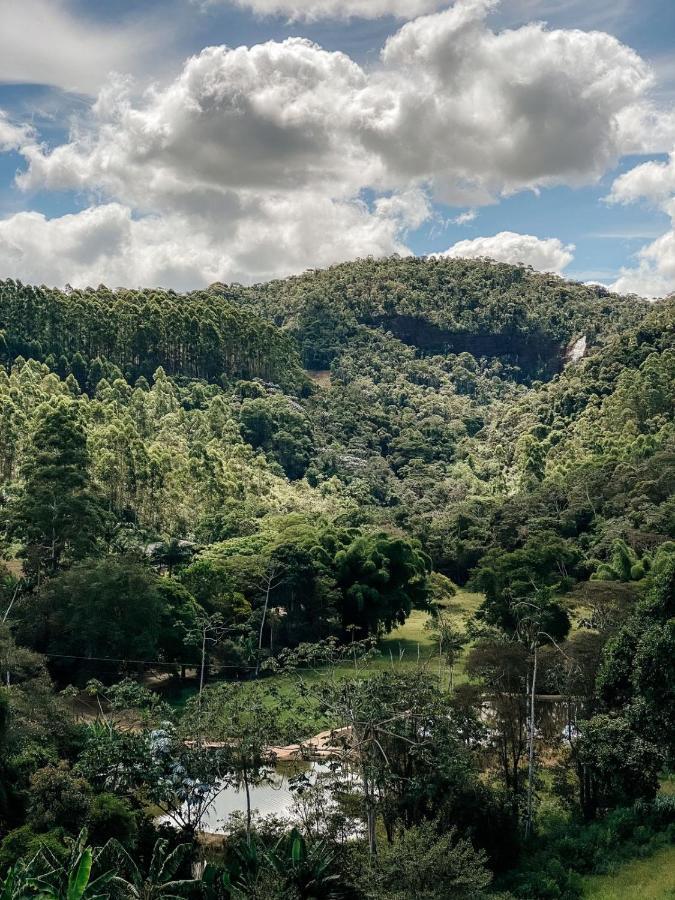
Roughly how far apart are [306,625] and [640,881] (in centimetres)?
2719

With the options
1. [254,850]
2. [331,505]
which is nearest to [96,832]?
[254,850]

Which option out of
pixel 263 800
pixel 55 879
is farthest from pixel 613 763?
pixel 55 879

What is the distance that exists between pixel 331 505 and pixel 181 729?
189ft

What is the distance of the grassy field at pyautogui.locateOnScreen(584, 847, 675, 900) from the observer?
61.5 ft

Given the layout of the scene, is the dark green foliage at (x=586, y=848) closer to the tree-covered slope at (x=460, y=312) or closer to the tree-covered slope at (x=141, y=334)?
the tree-covered slope at (x=141, y=334)

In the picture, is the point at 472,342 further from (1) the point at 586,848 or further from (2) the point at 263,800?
(1) the point at 586,848

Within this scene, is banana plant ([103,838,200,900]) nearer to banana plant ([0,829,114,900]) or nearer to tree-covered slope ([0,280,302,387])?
banana plant ([0,829,114,900])

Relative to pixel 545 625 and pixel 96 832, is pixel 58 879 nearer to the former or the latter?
pixel 96 832

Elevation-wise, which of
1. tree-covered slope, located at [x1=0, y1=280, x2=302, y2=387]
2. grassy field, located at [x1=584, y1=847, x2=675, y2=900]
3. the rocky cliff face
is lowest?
grassy field, located at [x1=584, y1=847, x2=675, y2=900]

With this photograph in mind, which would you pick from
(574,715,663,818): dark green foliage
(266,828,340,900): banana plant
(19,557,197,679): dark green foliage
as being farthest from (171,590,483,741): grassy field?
(574,715,663,818): dark green foliage

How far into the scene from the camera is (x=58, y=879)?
56.6 ft

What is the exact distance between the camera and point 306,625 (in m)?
45.2

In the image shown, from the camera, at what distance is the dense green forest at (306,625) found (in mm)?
20484

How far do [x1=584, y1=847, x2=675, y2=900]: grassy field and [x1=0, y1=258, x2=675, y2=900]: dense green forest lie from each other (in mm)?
330
